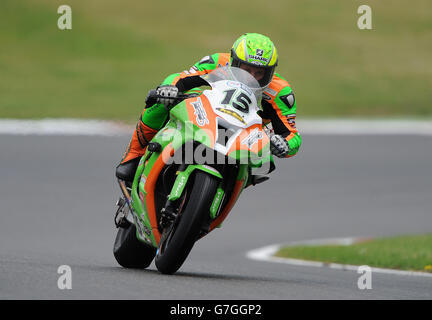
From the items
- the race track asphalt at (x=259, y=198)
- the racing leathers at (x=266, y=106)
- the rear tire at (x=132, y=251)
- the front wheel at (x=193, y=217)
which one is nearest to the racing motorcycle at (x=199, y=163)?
the front wheel at (x=193, y=217)

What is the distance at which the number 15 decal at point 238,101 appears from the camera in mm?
6203

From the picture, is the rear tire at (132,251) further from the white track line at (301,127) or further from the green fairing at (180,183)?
the white track line at (301,127)

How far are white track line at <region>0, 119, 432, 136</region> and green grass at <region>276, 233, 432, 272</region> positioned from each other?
3.79 m

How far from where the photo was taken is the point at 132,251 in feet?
24.0

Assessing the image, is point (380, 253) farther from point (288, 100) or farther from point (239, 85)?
point (239, 85)

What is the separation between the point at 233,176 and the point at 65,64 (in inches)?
1014

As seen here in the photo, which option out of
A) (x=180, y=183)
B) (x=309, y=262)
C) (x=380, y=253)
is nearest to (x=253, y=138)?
(x=180, y=183)

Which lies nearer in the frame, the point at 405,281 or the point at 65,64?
the point at 405,281

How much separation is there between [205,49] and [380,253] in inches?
987

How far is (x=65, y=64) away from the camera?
31.1m

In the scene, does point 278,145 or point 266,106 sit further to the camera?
point 266,106

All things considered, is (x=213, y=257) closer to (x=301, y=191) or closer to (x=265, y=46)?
(x=301, y=191)

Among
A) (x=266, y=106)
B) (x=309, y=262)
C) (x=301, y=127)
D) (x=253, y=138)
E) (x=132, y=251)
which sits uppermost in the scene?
(x=266, y=106)
